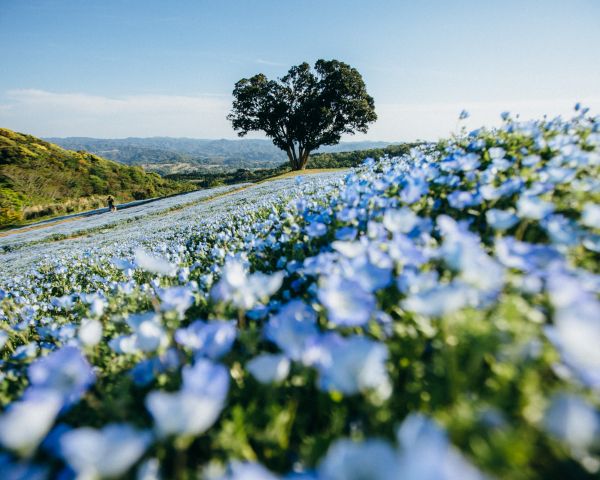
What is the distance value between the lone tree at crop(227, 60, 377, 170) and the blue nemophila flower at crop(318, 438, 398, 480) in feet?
142

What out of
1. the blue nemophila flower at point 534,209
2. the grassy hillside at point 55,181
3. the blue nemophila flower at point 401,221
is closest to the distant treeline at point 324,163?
the grassy hillside at point 55,181

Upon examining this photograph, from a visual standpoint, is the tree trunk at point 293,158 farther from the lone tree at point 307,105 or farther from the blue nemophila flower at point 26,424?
the blue nemophila flower at point 26,424

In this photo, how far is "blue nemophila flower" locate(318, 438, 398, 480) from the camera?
0.76m

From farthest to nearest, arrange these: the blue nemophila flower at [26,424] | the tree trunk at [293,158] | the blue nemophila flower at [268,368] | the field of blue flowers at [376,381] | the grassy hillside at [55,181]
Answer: the tree trunk at [293,158] → the grassy hillside at [55,181] → the blue nemophila flower at [268,368] → the blue nemophila flower at [26,424] → the field of blue flowers at [376,381]

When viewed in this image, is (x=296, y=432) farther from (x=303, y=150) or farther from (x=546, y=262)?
(x=303, y=150)

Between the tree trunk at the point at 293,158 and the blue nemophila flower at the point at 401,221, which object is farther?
the tree trunk at the point at 293,158

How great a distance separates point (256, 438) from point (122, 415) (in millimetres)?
682

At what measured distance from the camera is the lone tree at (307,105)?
41.2 m

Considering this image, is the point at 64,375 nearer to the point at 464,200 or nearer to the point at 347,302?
the point at 347,302

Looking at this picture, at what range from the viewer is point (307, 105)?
42.2m

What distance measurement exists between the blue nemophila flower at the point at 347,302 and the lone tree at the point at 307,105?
42.4 metres

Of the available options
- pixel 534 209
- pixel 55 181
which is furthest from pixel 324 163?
pixel 534 209

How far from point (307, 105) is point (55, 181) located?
42.2m

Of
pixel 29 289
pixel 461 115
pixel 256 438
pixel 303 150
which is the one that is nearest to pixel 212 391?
pixel 256 438
